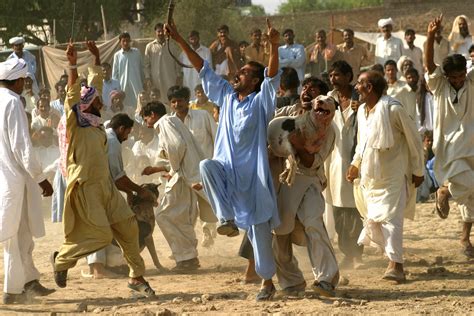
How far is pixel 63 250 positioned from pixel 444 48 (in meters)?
11.2

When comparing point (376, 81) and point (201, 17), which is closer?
point (376, 81)

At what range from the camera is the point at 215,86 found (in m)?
8.96

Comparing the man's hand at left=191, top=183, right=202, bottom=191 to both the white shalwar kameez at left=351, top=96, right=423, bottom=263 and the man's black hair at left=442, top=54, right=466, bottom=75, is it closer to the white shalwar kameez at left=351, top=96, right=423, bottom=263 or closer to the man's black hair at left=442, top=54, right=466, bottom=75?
the white shalwar kameez at left=351, top=96, right=423, bottom=263

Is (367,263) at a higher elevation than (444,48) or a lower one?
lower

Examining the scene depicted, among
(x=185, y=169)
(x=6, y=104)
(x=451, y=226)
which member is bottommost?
(x=451, y=226)

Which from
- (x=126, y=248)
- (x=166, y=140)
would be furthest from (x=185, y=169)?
(x=126, y=248)

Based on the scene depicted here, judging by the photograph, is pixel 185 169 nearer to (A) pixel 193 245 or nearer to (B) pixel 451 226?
(A) pixel 193 245

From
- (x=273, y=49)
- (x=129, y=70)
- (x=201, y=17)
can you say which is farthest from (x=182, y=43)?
(x=201, y=17)

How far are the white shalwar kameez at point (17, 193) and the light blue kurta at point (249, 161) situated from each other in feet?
5.11

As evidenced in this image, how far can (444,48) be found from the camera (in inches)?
736

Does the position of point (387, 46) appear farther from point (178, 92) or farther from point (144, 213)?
point (144, 213)

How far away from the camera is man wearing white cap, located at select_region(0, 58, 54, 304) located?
29.1ft

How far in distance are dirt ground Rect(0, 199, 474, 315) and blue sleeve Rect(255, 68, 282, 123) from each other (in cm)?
148

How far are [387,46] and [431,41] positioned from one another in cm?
925
